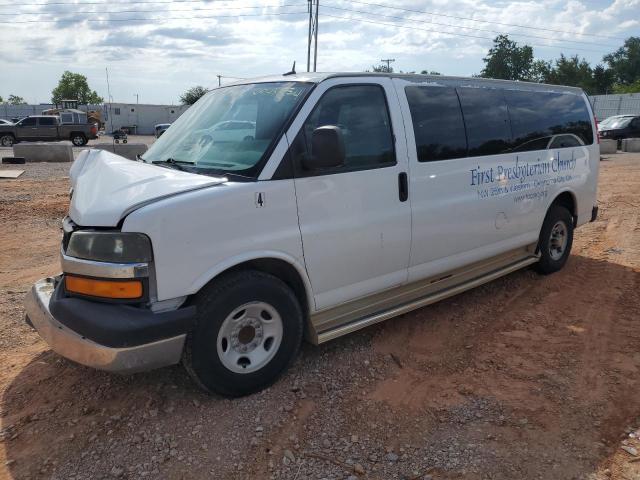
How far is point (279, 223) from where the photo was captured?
10.8ft

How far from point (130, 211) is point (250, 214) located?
692mm

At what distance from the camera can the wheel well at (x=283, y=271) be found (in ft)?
10.8

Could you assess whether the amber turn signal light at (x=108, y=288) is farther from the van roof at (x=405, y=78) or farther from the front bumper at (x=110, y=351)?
the van roof at (x=405, y=78)

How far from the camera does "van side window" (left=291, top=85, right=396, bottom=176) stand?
11.5 feet

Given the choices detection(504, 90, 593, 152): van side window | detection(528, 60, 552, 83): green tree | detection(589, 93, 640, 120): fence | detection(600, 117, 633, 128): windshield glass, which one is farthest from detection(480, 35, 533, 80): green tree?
detection(504, 90, 593, 152): van side window

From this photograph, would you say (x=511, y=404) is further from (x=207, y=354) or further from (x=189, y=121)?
(x=189, y=121)

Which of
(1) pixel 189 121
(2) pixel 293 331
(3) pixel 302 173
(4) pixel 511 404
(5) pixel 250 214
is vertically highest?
(1) pixel 189 121

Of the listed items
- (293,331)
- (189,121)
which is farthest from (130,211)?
(189,121)

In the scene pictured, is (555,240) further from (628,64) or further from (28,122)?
(628,64)

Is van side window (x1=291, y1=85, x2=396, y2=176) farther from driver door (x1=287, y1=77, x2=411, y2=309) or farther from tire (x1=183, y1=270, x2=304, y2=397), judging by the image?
tire (x1=183, y1=270, x2=304, y2=397)

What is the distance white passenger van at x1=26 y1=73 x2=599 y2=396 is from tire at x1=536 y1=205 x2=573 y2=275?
892 mm

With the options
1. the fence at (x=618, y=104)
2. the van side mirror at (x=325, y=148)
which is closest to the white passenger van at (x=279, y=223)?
the van side mirror at (x=325, y=148)

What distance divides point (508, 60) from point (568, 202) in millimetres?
77951

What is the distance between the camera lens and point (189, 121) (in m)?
4.21
